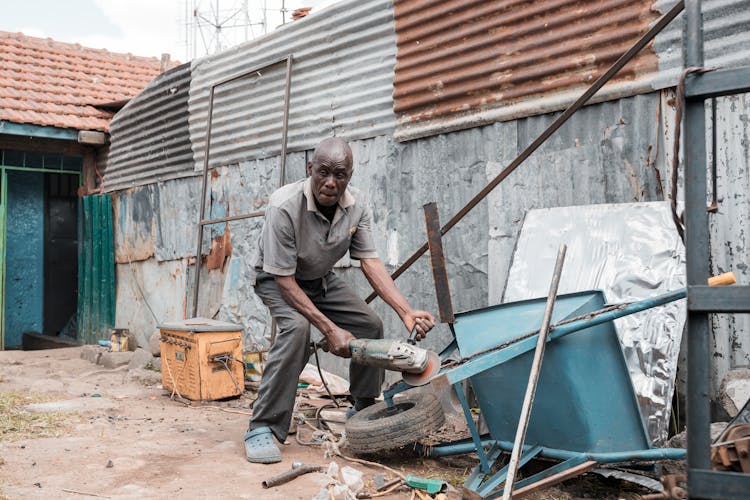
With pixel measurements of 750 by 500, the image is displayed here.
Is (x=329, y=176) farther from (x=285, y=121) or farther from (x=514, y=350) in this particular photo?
(x=285, y=121)

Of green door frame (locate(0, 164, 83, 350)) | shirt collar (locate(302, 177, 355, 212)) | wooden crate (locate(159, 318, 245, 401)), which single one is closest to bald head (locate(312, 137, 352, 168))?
shirt collar (locate(302, 177, 355, 212))

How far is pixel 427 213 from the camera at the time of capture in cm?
350

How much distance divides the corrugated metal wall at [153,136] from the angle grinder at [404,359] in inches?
222

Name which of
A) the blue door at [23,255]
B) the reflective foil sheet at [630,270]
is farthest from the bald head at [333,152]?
the blue door at [23,255]

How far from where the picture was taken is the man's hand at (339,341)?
3.65 m

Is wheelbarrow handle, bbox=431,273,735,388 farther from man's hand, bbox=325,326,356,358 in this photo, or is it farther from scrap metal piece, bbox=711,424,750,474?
man's hand, bbox=325,326,356,358

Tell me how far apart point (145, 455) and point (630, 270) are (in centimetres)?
316

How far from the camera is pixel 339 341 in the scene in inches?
144

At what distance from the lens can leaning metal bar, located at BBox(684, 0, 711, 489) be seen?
6.04 feet

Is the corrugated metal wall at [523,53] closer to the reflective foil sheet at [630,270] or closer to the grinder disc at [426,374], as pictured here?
the reflective foil sheet at [630,270]

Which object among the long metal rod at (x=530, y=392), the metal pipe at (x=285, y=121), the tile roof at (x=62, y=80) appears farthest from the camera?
the tile roof at (x=62, y=80)

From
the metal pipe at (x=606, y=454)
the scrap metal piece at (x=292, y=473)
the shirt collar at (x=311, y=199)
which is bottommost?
the scrap metal piece at (x=292, y=473)

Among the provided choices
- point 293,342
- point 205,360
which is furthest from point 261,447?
point 205,360

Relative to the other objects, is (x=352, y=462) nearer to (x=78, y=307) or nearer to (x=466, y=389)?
(x=466, y=389)
